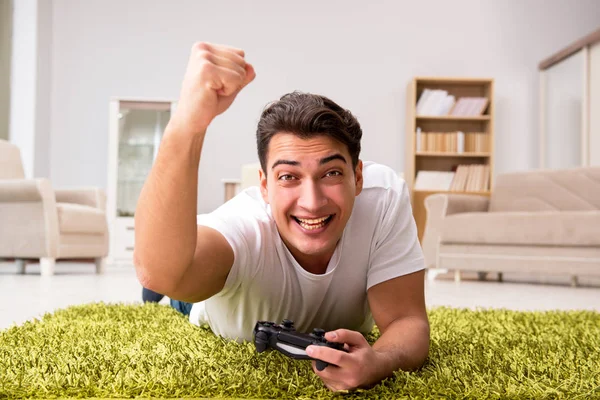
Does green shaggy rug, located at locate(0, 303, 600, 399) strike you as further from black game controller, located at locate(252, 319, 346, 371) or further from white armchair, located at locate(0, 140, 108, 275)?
white armchair, located at locate(0, 140, 108, 275)

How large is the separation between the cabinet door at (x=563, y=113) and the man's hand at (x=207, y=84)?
18.6 feet

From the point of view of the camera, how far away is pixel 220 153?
6.64m

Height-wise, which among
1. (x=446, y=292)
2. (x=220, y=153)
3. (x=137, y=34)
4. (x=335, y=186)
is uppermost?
(x=137, y=34)

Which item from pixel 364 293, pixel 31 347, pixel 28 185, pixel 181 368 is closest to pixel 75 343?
pixel 31 347

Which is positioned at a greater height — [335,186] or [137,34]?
[137,34]

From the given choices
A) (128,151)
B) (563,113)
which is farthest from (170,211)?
(563,113)

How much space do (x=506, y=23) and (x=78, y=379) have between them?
661cm

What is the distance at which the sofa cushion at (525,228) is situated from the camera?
4.16 metres

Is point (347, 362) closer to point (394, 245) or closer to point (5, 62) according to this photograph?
point (394, 245)

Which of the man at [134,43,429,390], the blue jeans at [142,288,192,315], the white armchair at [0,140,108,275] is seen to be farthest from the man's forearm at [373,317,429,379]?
the white armchair at [0,140,108,275]

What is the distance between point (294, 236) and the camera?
1.21 meters

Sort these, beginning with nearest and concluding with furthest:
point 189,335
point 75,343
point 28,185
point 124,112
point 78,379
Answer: point 78,379
point 75,343
point 189,335
point 28,185
point 124,112

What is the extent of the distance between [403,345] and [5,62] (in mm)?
6092

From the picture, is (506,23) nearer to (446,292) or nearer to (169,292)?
(446,292)
